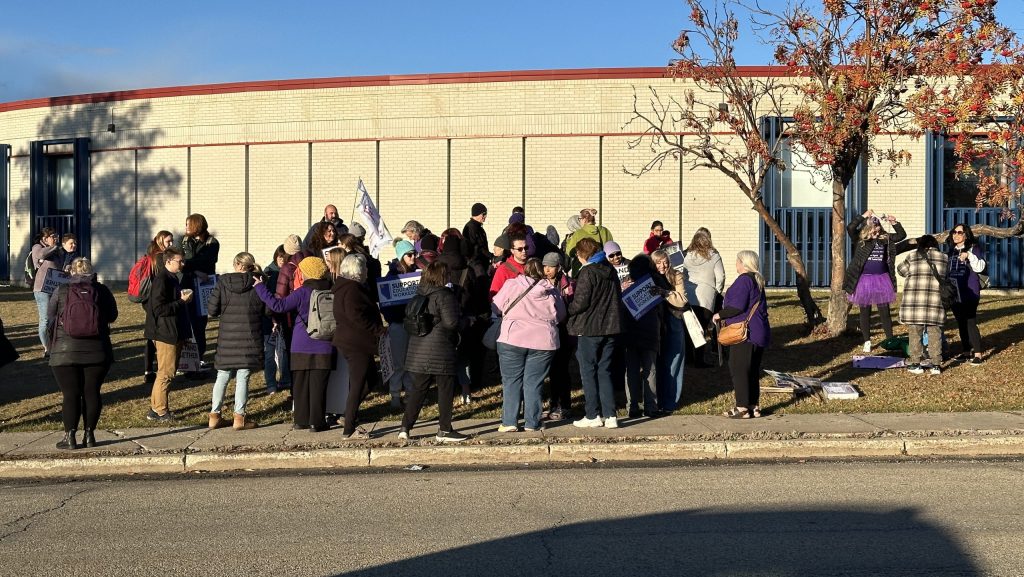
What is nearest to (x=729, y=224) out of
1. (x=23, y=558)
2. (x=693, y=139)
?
(x=693, y=139)

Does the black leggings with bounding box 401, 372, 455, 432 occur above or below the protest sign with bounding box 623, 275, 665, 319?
below

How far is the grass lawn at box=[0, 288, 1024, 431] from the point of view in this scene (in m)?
12.1

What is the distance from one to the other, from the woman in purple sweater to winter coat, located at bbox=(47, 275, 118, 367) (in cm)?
599

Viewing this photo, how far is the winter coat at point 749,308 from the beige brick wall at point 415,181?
15805 mm

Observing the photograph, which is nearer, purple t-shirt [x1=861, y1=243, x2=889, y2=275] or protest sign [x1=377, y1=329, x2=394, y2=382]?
protest sign [x1=377, y1=329, x2=394, y2=382]

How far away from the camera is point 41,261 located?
15.1m

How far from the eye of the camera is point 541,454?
400 inches

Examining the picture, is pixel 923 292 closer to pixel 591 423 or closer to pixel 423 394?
pixel 591 423

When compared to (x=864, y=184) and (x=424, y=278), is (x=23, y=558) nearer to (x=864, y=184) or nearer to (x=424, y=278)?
(x=424, y=278)

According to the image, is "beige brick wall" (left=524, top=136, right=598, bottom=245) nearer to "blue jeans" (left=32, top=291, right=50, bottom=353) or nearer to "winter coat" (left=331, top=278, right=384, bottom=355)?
"blue jeans" (left=32, top=291, right=50, bottom=353)

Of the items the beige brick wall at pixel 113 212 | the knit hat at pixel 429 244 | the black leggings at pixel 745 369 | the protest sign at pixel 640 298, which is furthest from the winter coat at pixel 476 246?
the beige brick wall at pixel 113 212

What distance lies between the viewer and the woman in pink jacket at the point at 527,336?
10.6m

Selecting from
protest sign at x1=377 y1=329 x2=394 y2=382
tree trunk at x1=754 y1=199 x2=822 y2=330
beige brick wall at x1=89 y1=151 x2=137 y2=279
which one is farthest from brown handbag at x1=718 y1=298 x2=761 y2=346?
beige brick wall at x1=89 y1=151 x2=137 y2=279

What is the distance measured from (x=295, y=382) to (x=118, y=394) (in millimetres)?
3388
